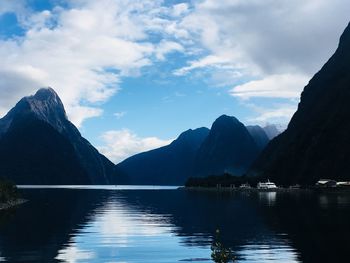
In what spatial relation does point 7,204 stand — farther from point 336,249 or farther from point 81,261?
point 336,249

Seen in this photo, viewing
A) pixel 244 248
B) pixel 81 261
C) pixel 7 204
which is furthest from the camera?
pixel 7 204

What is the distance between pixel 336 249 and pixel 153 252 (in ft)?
56.5

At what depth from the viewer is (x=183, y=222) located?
81938 millimetres

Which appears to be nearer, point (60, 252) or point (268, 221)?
point (60, 252)

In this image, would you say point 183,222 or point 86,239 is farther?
point 183,222

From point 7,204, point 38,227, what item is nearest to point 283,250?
point 38,227

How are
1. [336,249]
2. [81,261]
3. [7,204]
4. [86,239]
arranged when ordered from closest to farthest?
[81,261], [336,249], [86,239], [7,204]

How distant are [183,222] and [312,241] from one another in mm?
31066

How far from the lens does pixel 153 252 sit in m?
49.9

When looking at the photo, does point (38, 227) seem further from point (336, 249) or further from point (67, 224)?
point (336, 249)

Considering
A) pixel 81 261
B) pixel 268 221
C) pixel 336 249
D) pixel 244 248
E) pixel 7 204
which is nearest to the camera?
pixel 81 261

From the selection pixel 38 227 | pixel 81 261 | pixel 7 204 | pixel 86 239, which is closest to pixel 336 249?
pixel 81 261

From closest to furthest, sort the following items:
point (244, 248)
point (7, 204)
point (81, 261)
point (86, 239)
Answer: point (81, 261)
point (244, 248)
point (86, 239)
point (7, 204)

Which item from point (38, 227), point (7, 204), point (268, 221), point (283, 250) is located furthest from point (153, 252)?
point (7, 204)
